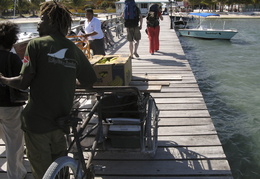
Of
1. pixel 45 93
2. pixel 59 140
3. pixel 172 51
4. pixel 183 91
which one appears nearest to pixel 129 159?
pixel 59 140

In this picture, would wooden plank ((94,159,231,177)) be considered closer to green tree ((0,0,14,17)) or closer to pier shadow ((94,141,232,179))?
pier shadow ((94,141,232,179))

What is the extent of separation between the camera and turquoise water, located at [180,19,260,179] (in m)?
4.99

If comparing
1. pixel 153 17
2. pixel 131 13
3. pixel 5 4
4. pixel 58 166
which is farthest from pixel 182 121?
pixel 5 4

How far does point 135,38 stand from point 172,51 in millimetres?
2223

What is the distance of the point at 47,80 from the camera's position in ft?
6.31

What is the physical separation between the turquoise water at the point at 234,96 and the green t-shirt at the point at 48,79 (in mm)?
3293

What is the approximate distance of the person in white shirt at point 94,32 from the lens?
639cm

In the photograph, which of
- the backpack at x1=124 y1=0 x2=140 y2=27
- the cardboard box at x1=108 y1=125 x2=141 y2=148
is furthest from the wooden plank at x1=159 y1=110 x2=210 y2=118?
the backpack at x1=124 y1=0 x2=140 y2=27

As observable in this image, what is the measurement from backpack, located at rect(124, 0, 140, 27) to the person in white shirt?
50.5 inches

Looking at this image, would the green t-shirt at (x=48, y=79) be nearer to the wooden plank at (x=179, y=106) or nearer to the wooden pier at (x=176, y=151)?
the wooden pier at (x=176, y=151)

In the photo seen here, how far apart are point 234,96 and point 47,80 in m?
7.70

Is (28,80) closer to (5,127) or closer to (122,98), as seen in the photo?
(5,127)

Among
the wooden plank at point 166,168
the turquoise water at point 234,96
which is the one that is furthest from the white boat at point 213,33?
the wooden plank at point 166,168

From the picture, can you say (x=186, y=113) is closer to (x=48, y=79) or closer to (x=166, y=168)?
(x=166, y=168)
